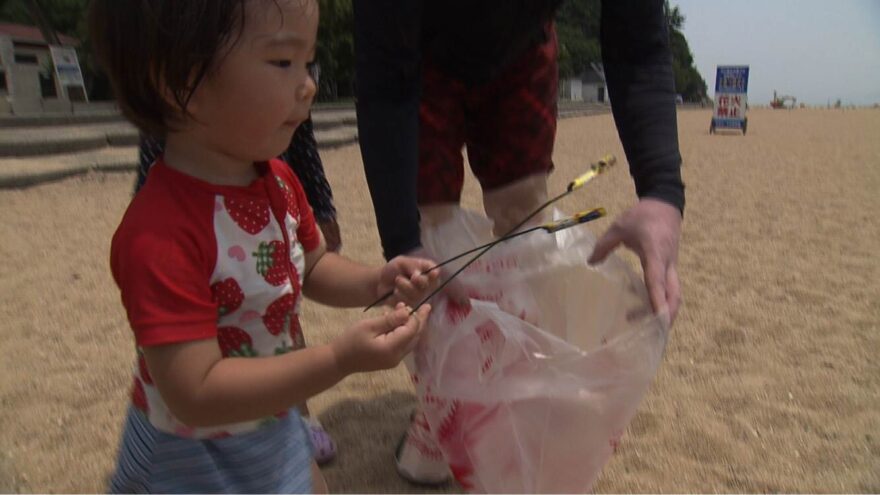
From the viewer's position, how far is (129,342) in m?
2.13

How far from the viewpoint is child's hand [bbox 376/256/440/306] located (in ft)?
3.34

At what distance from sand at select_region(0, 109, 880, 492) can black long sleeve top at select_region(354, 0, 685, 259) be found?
0.67 m

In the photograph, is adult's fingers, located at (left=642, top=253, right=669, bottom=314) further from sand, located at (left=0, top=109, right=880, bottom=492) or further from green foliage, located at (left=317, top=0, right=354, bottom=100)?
green foliage, located at (left=317, top=0, right=354, bottom=100)

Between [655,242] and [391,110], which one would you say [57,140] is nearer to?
[391,110]

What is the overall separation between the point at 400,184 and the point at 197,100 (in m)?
0.34

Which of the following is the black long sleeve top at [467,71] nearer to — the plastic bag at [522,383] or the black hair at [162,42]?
the plastic bag at [522,383]

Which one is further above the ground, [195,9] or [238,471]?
[195,9]

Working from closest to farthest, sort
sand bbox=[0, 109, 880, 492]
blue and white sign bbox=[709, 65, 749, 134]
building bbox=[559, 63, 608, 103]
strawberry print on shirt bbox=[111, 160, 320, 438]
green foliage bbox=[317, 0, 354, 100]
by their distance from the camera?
strawberry print on shirt bbox=[111, 160, 320, 438], sand bbox=[0, 109, 880, 492], blue and white sign bbox=[709, 65, 749, 134], green foliage bbox=[317, 0, 354, 100], building bbox=[559, 63, 608, 103]

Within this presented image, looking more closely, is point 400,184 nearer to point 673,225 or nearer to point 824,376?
point 673,225

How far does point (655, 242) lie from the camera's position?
3.36ft

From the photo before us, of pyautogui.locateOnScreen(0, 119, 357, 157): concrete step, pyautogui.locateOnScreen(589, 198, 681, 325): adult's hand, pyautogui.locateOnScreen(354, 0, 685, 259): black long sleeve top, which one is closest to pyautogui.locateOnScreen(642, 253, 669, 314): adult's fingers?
pyautogui.locateOnScreen(589, 198, 681, 325): adult's hand

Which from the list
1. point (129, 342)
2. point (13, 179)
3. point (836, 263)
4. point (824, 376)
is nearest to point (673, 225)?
point (824, 376)

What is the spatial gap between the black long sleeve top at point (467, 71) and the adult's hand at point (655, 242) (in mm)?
50

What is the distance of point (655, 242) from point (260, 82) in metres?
0.60
